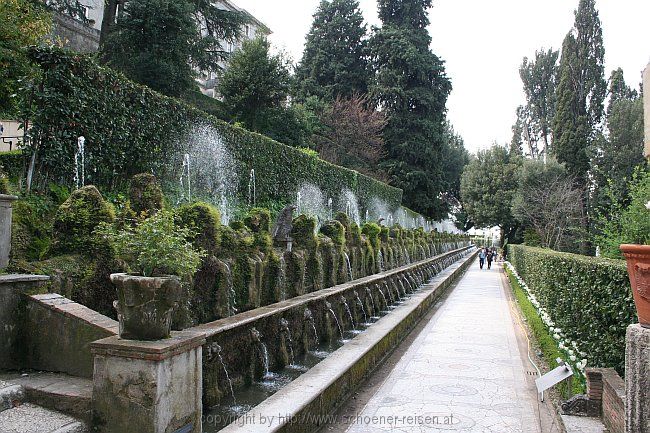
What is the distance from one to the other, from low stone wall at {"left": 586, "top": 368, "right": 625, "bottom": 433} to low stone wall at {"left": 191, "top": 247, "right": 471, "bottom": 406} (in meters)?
3.00

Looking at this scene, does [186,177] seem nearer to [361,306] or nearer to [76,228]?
[361,306]

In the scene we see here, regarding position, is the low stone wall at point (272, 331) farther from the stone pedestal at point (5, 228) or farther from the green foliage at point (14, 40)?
the green foliage at point (14, 40)

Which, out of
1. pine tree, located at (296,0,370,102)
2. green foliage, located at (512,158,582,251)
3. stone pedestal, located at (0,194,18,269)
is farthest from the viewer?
pine tree, located at (296,0,370,102)

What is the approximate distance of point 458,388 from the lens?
5.48 metres

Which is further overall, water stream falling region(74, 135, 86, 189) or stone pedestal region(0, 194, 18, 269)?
water stream falling region(74, 135, 86, 189)

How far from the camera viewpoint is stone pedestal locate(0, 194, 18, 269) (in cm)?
432

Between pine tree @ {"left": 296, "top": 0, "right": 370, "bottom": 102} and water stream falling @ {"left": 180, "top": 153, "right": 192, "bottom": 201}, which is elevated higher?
pine tree @ {"left": 296, "top": 0, "right": 370, "bottom": 102}

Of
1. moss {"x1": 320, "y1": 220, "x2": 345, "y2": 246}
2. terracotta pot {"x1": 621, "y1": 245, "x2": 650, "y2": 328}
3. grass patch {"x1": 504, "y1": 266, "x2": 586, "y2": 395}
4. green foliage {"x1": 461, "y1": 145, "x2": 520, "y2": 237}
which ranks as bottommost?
grass patch {"x1": 504, "y1": 266, "x2": 586, "y2": 395}

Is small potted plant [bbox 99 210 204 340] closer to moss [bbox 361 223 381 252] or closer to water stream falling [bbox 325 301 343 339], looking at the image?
water stream falling [bbox 325 301 343 339]

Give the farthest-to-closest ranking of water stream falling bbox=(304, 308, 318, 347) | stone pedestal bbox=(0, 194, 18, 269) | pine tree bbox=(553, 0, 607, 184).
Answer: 1. pine tree bbox=(553, 0, 607, 184)
2. water stream falling bbox=(304, 308, 318, 347)
3. stone pedestal bbox=(0, 194, 18, 269)

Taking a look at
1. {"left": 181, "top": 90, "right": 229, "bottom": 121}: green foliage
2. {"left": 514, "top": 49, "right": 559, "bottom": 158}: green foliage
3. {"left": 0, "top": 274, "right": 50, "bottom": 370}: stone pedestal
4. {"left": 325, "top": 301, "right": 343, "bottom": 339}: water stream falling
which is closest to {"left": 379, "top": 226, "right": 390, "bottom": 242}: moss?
{"left": 325, "top": 301, "right": 343, "bottom": 339}: water stream falling

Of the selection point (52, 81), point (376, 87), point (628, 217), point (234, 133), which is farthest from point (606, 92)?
point (52, 81)

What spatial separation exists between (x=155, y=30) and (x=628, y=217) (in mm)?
17366

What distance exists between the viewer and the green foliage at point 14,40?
11.8 meters
